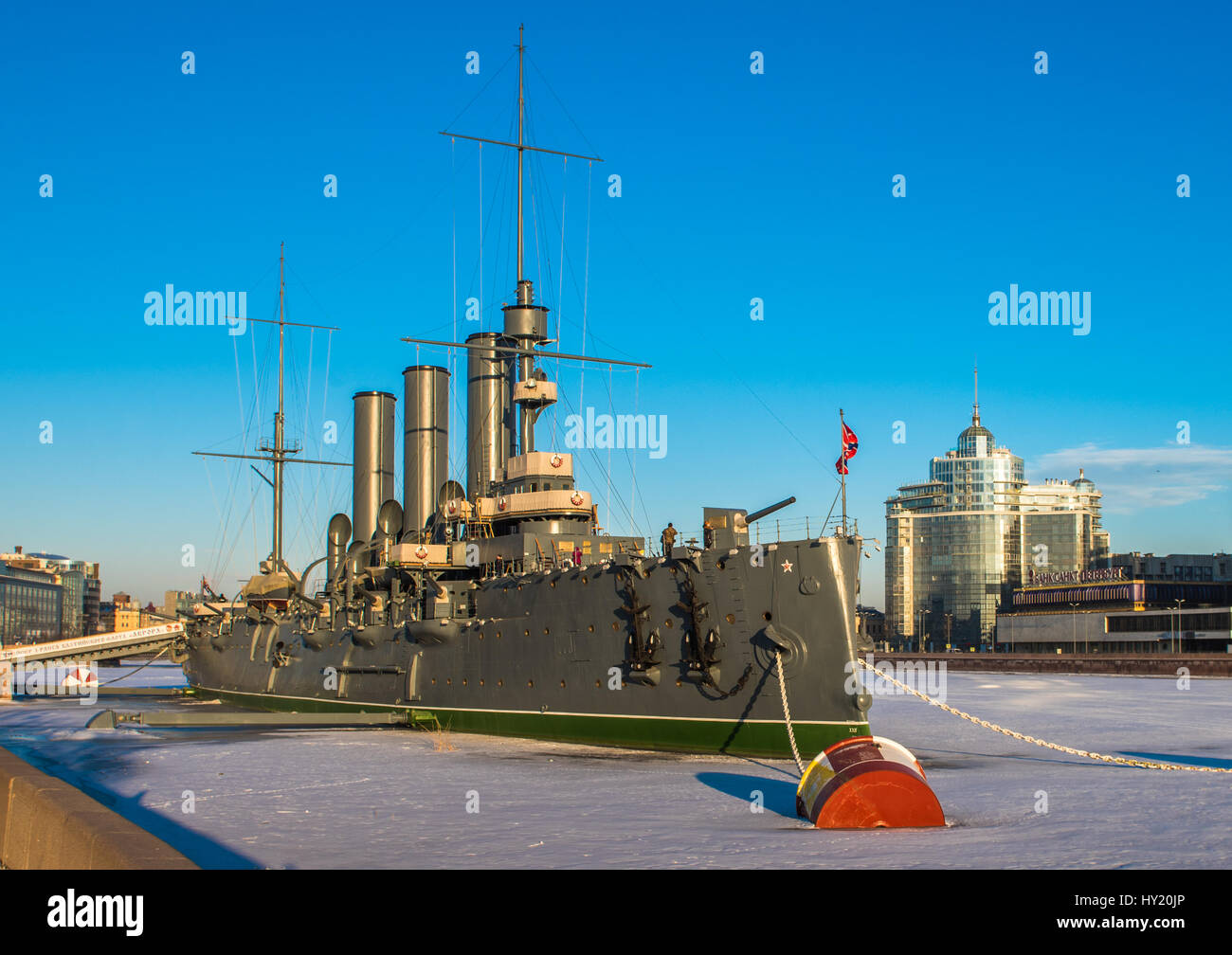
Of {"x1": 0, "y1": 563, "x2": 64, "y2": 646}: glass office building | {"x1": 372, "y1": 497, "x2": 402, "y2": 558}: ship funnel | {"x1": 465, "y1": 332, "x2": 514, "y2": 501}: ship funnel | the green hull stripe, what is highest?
{"x1": 465, "y1": 332, "x2": 514, "y2": 501}: ship funnel

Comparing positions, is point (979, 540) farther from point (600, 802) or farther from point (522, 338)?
point (600, 802)

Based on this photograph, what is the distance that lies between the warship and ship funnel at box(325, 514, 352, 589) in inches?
3.2

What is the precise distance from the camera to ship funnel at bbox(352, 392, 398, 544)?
48000 millimetres

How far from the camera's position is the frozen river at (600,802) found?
12516 millimetres

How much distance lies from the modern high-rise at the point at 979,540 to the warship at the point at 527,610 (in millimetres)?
124526

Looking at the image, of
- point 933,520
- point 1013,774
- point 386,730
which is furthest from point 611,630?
point 933,520

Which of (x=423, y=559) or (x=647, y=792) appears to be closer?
(x=647, y=792)

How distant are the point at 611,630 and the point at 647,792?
7.28 meters

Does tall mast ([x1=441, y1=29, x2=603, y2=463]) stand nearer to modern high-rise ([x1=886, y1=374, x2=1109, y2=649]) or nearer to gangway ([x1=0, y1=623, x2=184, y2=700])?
gangway ([x1=0, y1=623, x2=184, y2=700])

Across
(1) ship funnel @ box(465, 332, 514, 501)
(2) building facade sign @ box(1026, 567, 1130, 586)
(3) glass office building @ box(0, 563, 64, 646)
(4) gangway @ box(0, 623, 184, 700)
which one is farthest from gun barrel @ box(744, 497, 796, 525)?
(3) glass office building @ box(0, 563, 64, 646)

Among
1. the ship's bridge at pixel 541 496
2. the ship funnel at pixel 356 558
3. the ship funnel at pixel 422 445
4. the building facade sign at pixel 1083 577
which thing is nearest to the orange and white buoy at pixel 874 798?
the ship's bridge at pixel 541 496

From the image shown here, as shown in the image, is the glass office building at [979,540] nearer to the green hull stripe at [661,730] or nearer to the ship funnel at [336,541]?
the ship funnel at [336,541]

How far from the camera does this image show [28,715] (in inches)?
1655
